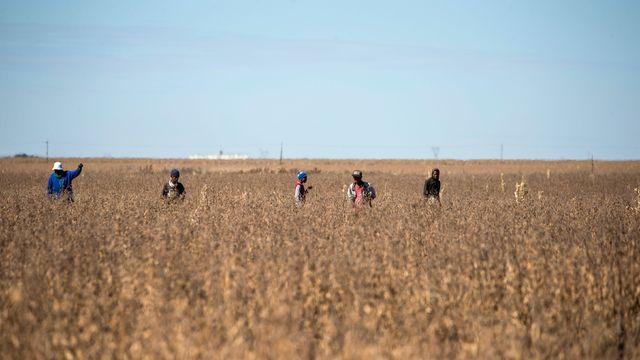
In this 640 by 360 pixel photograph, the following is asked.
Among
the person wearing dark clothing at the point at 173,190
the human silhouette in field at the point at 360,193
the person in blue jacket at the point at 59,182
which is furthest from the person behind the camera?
the person wearing dark clothing at the point at 173,190

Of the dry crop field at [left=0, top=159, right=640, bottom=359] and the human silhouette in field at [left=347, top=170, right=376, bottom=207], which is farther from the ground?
the human silhouette in field at [left=347, top=170, right=376, bottom=207]

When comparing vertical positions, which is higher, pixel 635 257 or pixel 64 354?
pixel 635 257

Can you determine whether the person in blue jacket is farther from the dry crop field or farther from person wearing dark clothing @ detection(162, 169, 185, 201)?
the dry crop field

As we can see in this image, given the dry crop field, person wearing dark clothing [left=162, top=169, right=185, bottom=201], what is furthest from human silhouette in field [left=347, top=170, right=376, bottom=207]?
person wearing dark clothing [left=162, top=169, right=185, bottom=201]

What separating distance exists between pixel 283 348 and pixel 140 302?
1790mm

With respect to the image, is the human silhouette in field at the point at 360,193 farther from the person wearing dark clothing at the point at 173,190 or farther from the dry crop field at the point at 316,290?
the person wearing dark clothing at the point at 173,190

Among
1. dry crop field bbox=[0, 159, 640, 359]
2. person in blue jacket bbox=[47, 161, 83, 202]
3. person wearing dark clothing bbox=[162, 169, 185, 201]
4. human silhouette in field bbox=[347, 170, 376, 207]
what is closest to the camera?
dry crop field bbox=[0, 159, 640, 359]

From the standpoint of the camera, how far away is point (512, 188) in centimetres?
2923

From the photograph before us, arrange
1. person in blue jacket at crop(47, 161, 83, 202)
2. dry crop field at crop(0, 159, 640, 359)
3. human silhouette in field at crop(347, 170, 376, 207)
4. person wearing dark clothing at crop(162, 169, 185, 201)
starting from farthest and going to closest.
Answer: person wearing dark clothing at crop(162, 169, 185, 201), person in blue jacket at crop(47, 161, 83, 202), human silhouette in field at crop(347, 170, 376, 207), dry crop field at crop(0, 159, 640, 359)

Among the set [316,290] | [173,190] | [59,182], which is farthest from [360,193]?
[316,290]

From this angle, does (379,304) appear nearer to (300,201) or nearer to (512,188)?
(300,201)

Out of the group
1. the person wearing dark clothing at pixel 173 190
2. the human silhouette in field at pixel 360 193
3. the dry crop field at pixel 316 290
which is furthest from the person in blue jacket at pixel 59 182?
the human silhouette in field at pixel 360 193

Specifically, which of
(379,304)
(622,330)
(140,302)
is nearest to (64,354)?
(140,302)

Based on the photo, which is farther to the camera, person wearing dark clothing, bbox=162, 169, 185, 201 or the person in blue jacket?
person wearing dark clothing, bbox=162, 169, 185, 201
